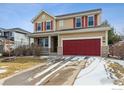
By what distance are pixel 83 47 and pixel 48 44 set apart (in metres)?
1.69

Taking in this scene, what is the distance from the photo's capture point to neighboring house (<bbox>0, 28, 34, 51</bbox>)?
346 inches

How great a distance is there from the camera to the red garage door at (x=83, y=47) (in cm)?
912

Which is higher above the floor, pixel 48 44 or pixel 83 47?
pixel 48 44

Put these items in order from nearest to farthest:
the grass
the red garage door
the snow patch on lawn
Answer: the snow patch on lawn
the grass
the red garage door

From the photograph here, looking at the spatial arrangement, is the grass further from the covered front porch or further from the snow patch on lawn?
the snow patch on lawn

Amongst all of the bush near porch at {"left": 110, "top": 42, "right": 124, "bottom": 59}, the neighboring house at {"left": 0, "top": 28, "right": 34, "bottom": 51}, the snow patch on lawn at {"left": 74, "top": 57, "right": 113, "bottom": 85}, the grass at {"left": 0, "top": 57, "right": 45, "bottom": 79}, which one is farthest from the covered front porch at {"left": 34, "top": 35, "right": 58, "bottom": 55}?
the bush near porch at {"left": 110, "top": 42, "right": 124, "bottom": 59}

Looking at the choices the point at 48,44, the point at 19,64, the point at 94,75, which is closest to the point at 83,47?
the point at 48,44

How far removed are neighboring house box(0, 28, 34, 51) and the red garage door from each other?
71.2 inches

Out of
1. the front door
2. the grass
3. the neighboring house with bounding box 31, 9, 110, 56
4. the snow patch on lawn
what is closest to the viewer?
the snow patch on lawn

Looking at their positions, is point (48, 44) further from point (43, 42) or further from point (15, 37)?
point (15, 37)

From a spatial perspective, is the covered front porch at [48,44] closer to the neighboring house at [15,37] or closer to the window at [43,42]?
the window at [43,42]

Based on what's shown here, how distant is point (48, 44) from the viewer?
954cm
